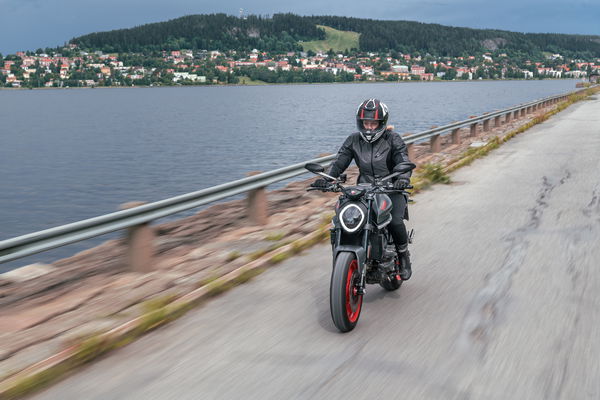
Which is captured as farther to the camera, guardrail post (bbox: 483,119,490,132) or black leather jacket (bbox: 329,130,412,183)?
guardrail post (bbox: 483,119,490,132)

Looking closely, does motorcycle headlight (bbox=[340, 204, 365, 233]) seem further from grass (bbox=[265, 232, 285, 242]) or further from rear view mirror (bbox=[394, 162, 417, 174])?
grass (bbox=[265, 232, 285, 242])

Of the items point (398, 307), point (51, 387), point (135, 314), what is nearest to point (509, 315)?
point (398, 307)

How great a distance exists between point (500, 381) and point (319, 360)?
117cm

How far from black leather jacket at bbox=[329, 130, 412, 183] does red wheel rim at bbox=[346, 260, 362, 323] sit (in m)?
0.97

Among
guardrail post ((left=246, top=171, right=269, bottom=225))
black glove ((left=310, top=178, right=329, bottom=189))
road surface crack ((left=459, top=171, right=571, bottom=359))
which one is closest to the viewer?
road surface crack ((left=459, top=171, right=571, bottom=359))

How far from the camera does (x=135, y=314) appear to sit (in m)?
5.48

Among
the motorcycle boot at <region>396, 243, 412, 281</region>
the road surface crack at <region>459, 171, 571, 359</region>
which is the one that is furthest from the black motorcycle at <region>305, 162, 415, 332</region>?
the road surface crack at <region>459, 171, 571, 359</region>

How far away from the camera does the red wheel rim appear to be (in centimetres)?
504

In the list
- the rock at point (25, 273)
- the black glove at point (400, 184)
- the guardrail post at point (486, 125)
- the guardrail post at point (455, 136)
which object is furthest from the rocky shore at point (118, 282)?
the guardrail post at point (486, 125)

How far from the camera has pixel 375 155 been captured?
19.0 ft

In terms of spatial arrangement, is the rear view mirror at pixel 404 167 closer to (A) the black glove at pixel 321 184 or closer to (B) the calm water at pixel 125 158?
(A) the black glove at pixel 321 184

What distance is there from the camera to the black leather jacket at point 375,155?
5762 mm

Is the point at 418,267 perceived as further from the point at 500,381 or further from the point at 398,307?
the point at 500,381

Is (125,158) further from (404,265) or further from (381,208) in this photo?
(381,208)
